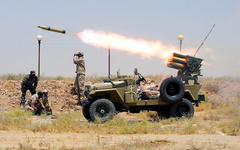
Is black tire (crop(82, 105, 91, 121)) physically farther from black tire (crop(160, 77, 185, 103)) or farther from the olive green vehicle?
black tire (crop(160, 77, 185, 103))

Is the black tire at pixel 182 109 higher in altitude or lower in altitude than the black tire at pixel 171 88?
lower

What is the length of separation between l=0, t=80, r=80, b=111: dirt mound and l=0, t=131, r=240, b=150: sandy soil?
9322 mm

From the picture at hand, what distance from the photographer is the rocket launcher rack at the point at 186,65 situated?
571 inches

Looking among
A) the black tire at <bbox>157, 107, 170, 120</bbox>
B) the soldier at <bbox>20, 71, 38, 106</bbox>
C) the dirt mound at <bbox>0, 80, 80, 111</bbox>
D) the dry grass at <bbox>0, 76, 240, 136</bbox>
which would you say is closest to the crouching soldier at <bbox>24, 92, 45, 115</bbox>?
the soldier at <bbox>20, 71, 38, 106</bbox>

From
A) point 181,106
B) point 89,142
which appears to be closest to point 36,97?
point 181,106

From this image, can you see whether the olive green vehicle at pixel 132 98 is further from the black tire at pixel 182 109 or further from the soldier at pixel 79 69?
the soldier at pixel 79 69

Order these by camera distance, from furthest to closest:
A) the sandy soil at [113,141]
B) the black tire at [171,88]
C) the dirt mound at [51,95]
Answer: the dirt mound at [51,95]
the black tire at [171,88]
the sandy soil at [113,141]

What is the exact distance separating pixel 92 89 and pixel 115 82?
82 centimetres

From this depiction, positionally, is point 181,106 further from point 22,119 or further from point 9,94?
point 9,94

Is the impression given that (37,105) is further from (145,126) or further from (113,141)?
(113,141)

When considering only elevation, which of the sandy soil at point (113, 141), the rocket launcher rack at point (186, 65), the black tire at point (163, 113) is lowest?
the sandy soil at point (113, 141)

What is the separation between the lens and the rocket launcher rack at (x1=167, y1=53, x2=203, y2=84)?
47.6 ft

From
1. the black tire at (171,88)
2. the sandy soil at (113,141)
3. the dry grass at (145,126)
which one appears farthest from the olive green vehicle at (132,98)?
the sandy soil at (113,141)

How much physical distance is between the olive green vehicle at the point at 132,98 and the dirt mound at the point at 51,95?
6.01 m
